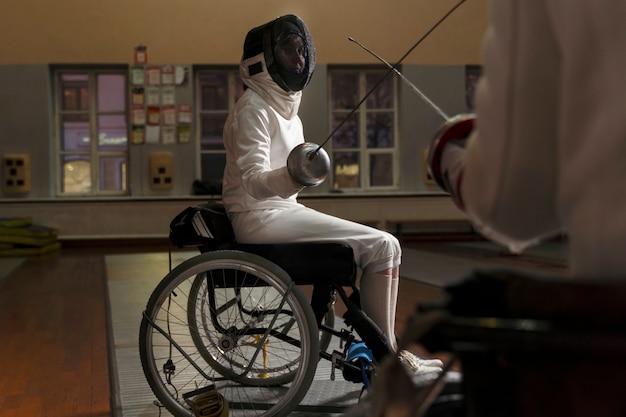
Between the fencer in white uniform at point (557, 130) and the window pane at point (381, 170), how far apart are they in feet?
32.0

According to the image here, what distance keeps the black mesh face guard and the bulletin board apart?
7.28 m

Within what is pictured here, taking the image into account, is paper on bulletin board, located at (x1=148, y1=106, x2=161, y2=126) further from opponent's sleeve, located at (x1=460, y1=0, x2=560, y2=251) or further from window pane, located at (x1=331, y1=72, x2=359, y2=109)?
opponent's sleeve, located at (x1=460, y1=0, x2=560, y2=251)

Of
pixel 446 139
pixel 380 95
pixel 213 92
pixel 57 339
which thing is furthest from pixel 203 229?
pixel 380 95

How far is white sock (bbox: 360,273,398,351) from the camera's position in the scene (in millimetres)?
2498

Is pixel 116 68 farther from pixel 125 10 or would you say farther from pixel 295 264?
pixel 295 264

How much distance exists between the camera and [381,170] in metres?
10.7

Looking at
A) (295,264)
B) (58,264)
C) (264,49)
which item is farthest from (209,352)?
(58,264)

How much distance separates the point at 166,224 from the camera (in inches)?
393

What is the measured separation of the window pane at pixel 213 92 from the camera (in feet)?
33.5

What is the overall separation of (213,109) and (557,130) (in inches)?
374

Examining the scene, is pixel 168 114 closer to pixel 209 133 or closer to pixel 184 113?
pixel 184 113

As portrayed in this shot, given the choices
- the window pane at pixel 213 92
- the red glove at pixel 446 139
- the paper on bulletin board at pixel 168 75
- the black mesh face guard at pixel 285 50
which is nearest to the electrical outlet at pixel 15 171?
the paper on bulletin board at pixel 168 75

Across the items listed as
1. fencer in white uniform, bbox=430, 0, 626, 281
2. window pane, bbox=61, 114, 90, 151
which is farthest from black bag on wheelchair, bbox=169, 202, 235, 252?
window pane, bbox=61, 114, 90, 151

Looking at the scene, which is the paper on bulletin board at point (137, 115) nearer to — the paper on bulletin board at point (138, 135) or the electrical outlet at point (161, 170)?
the paper on bulletin board at point (138, 135)
